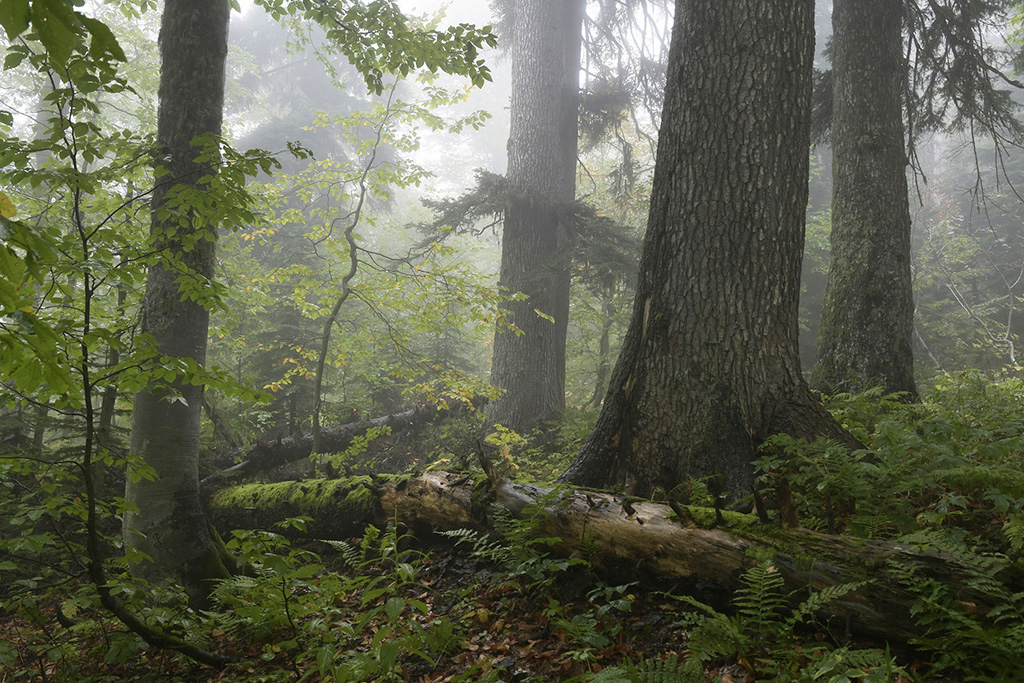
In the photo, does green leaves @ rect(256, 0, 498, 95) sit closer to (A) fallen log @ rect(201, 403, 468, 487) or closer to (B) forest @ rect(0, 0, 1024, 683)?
(B) forest @ rect(0, 0, 1024, 683)

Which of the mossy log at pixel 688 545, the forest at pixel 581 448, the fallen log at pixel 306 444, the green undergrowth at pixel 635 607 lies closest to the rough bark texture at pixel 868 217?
the forest at pixel 581 448

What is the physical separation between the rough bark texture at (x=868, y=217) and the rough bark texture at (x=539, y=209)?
4.22 metres

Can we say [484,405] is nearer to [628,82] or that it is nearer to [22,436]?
[22,436]

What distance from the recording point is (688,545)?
297 cm

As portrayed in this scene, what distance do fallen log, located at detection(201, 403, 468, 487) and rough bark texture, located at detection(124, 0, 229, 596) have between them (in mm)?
2717

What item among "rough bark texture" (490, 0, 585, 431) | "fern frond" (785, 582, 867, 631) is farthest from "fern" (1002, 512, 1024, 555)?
"rough bark texture" (490, 0, 585, 431)

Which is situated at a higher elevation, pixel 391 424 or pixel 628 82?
pixel 628 82

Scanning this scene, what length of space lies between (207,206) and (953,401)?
6.58 meters

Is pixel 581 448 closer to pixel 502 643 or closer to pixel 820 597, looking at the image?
pixel 502 643

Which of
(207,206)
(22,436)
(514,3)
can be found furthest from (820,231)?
(22,436)

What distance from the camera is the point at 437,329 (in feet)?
26.6

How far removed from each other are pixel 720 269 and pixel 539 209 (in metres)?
6.15

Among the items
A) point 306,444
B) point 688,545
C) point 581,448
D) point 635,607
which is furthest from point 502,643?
point 306,444

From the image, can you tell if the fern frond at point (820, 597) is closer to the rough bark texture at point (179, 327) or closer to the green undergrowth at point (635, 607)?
the green undergrowth at point (635, 607)
